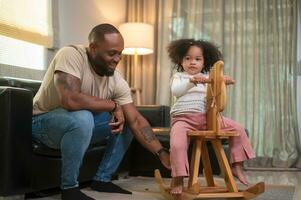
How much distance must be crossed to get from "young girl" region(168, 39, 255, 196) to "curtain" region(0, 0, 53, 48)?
117cm

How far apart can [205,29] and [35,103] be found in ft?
8.16

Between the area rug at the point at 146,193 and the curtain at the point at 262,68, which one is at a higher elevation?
the curtain at the point at 262,68

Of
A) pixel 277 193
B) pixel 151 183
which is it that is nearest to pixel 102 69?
pixel 151 183

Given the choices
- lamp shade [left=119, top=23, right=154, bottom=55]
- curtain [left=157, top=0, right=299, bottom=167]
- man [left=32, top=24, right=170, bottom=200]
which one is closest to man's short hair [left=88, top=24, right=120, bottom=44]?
man [left=32, top=24, right=170, bottom=200]

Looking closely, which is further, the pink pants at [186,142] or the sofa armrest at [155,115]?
the sofa armrest at [155,115]

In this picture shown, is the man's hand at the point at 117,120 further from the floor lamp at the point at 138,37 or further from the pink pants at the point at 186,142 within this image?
the floor lamp at the point at 138,37

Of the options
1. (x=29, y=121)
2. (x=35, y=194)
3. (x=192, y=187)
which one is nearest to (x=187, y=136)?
(x=192, y=187)

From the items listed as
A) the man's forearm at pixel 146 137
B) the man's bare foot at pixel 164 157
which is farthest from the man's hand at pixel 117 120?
the man's bare foot at pixel 164 157

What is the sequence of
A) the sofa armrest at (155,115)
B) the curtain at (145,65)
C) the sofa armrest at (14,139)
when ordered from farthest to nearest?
the curtain at (145,65) < the sofa armrest at (155,115) < the sofa armrest at (14,139)

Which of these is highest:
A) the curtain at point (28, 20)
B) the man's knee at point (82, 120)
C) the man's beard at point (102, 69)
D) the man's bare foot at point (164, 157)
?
the curtain at point (28, 20)

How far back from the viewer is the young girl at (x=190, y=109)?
6.00 feet

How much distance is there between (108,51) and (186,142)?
0.55 metres

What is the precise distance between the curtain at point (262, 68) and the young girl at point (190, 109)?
1792 mm

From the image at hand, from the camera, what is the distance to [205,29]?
13.9 ft
